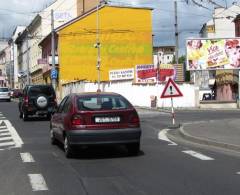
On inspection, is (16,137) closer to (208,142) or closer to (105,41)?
(208,142)

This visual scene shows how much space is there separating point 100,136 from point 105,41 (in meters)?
55.2

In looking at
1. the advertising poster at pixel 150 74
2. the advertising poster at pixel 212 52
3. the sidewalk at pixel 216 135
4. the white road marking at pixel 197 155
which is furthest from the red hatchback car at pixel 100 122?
the advertising poster at pixel 150 74

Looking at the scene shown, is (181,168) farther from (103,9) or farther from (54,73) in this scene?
(103,9)

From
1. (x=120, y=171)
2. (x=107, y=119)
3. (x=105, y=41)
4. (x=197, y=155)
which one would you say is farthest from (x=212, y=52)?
(x=120, y=171)

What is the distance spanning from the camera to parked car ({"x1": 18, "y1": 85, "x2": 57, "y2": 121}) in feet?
94.9

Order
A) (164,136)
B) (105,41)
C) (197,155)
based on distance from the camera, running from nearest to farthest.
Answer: (197,155)
(164,136)
(105,41)

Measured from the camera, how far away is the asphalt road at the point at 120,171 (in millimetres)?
9578

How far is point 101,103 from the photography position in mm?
A: 13945

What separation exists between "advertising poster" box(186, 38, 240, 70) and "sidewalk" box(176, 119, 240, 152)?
25.5 m

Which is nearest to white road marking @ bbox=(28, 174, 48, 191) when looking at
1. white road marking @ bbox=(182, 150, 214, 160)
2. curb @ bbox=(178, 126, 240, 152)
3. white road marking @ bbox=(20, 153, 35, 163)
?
white road marking @ bbox=(20, 153, 35, 163)

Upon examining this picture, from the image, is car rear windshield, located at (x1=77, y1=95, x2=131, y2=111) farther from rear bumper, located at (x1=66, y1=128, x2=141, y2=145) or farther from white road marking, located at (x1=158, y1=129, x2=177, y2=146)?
white road marking, located at (x1=158, y1=129, x2=177, y2=146)

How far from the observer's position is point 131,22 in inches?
2699

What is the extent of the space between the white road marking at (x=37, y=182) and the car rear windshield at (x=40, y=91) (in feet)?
61.2

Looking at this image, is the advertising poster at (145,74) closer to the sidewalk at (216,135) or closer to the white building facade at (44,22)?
the sidewalk at (216,135)
